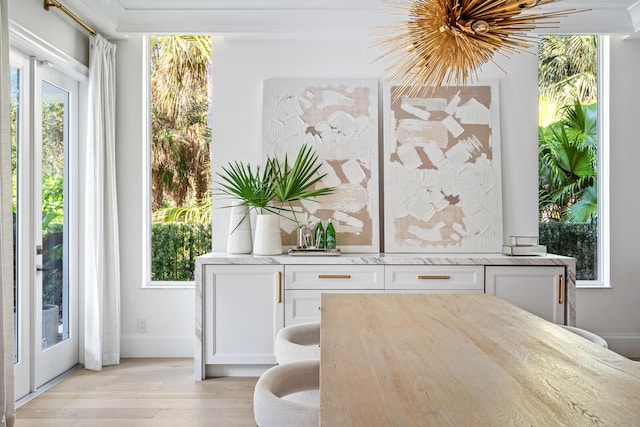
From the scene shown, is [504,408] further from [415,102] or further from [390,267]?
[415,102]

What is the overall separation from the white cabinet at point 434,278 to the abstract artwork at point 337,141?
0.44 m

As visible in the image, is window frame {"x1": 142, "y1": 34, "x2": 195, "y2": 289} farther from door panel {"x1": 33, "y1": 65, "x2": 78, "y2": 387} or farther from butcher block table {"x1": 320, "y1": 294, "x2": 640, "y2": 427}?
butcher block table {"x1": 320, "y1": 294, "x2": 640, "y2": 427}

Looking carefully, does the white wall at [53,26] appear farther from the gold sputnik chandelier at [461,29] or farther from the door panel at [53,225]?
the gold sputnik chandelier at [461,29]

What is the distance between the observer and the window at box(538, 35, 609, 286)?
4398 mm

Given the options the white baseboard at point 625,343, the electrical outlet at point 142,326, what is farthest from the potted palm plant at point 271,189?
the white baseboard at point 625,343

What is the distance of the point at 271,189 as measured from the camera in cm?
406

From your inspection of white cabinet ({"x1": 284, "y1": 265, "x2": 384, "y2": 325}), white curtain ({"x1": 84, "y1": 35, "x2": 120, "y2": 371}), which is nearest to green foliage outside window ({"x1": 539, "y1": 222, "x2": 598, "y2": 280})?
white cabinet ({"x1": 284, "y1": 265, "x2": 384, "y2": 325})

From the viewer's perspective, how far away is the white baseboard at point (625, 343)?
4242 mm

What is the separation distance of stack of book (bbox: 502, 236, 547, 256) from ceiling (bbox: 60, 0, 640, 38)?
1.70m

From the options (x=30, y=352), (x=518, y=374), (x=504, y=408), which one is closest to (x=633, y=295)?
(x=518, y=374)

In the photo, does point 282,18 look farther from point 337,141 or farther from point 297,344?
point 297,344

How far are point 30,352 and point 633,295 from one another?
458cm

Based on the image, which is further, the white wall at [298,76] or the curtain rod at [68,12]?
the white wall at [298,76]

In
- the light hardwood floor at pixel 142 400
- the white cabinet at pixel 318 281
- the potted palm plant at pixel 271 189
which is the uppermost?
the potted palm plant at pixel 271 189
